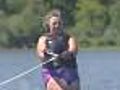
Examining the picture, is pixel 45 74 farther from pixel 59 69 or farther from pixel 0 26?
pixel 0 26

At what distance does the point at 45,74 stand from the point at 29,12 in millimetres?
44232

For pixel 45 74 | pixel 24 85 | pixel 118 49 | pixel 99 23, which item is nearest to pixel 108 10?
pixel 99 23

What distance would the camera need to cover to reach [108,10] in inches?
2213

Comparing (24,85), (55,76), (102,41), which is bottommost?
(102,41)

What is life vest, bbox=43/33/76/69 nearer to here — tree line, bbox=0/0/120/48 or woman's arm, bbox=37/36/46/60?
woman's arm, bbox=37/36/46/60

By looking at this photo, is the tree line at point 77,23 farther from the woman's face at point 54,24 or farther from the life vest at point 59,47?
the woman's face at point 54,24

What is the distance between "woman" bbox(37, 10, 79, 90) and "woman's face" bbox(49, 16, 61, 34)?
3 centimetres

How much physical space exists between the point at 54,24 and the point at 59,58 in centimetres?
48

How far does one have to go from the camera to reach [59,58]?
34.2 feet

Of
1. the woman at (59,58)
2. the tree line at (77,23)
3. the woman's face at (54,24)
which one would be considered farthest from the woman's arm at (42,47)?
the tree line at (77,23)

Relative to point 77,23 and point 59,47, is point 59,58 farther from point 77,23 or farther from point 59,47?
point 77,23

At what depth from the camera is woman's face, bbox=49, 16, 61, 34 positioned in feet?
33.6

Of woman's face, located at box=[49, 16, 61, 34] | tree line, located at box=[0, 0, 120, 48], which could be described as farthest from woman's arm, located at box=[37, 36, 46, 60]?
tree line, located at box=[0, 0, 120, 48]

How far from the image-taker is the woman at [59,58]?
10.4 m
